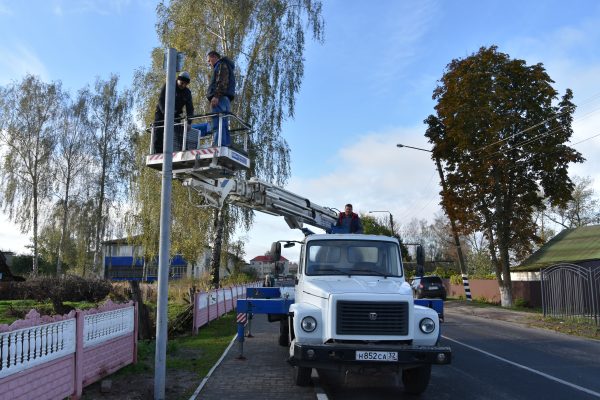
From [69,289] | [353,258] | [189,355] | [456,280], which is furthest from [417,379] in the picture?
[456,280]

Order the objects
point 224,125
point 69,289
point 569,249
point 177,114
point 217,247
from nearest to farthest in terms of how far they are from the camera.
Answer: point 224,125, point 177,114, point 217,247, point 69,289, point 569,249

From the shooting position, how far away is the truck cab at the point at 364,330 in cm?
664

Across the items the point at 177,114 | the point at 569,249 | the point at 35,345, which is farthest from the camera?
the point at 569,249

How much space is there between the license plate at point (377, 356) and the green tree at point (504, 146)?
22.0 metres

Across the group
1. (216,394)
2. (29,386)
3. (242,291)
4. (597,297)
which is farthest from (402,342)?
(242,291)

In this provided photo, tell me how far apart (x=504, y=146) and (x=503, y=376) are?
788 inches

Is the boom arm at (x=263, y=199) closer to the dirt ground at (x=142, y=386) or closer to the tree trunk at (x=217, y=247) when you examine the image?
the dirt ground at (x=142, y=386)

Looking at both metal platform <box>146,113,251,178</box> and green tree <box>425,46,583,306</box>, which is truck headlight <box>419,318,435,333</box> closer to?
metal platform <box>146,113,251,178</box>

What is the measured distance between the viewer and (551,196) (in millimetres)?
27703

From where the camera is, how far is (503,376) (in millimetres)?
8883

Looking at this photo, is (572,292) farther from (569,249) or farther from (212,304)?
(212,304)

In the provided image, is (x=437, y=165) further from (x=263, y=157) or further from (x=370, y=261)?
(x=370, y=261)

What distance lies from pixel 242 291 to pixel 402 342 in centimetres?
1806

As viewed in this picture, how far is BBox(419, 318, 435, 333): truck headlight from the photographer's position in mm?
7102
